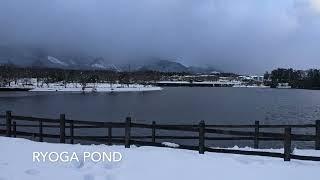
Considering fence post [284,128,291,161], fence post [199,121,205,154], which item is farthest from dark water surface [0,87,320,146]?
fence post [284,128,291,161]

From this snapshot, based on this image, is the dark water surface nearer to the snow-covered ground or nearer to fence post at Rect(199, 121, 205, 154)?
fence post at Rect(199, 121, 205, 154)

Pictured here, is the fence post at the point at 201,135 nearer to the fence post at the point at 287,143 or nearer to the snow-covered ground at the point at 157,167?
the snow-covered ground at the point at 157,167

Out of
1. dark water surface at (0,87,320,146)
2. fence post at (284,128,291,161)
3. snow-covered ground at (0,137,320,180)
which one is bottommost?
dark water surface at (0,87,320,146)

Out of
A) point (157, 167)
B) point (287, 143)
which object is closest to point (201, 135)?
point (157, 167)

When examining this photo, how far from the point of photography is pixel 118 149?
16.7m

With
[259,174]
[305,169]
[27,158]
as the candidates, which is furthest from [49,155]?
[305,169]

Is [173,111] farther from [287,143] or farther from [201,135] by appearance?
[287,143]

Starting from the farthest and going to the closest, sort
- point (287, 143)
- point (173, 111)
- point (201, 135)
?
point (173, 111) → point (201, 135) → point (287, 143)

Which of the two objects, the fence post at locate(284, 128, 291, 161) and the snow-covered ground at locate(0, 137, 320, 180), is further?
the fence post at locate(284, 128, 291, 161)

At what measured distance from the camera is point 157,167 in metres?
14.5

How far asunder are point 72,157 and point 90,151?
1135 mm

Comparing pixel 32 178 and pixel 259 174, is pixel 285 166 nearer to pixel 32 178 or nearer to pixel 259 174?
pixel 259 174

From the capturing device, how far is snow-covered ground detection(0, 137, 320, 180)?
1337 cm

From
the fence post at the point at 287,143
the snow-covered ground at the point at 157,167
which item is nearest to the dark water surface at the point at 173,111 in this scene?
the fence post at the point at 287,143
